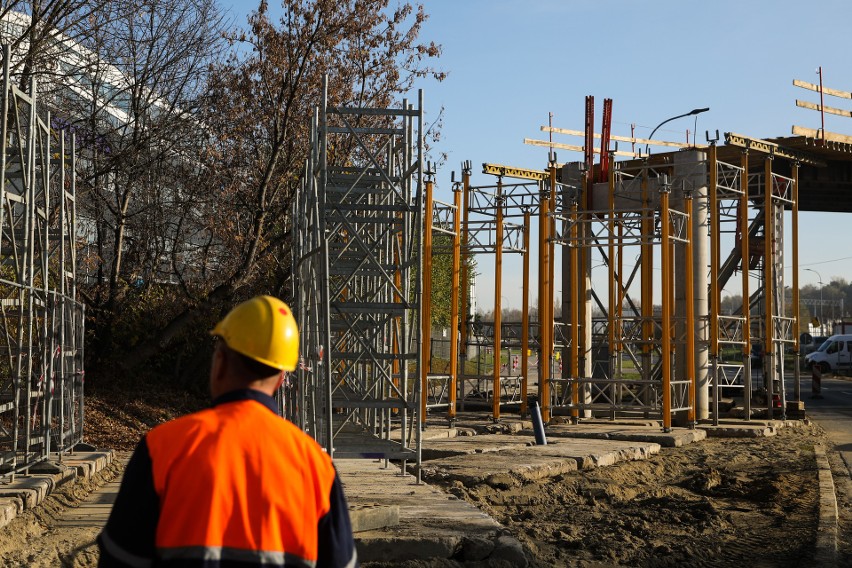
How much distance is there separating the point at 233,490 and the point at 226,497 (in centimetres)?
3

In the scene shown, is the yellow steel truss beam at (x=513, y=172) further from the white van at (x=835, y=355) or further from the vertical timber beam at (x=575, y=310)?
the white van at (x=835, y=355)

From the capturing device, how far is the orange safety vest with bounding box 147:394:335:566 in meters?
2.82

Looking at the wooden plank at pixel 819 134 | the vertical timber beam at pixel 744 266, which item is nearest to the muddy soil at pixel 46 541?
the vertical timber beam at pixel 744 266

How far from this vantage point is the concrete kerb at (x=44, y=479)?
9555 millimetres

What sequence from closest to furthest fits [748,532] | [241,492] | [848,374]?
[241,492] → [748,532] → [848,374]

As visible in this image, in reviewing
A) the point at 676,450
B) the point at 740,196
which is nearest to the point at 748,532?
the point at 676,450

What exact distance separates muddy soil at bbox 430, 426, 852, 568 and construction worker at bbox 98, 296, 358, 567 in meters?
6.14

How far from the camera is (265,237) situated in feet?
72.7

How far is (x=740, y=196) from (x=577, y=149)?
18.4 meters

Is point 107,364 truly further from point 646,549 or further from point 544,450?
point 646,549

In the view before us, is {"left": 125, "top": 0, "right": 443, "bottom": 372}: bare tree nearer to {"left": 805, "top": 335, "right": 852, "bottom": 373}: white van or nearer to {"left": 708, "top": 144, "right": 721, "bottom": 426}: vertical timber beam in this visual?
{"left": 708, "top": 144, "right": 721, "bottom": 426}: vertical timber beam

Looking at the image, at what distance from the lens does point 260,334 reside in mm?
3080

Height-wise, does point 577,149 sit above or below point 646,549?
above

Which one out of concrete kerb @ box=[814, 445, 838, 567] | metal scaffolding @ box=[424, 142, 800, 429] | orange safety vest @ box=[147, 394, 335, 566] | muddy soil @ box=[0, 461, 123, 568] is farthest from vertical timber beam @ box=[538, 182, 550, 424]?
orange safety vest @ box=[147, 394, 335, 566]
